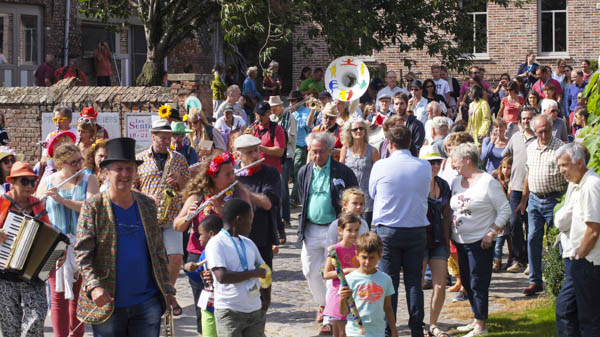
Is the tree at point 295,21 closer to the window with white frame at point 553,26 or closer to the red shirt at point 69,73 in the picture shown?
the red shirt at point 69,73

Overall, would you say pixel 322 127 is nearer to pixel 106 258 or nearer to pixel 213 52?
pixel 106 258

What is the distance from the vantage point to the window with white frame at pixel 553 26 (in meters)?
30.6

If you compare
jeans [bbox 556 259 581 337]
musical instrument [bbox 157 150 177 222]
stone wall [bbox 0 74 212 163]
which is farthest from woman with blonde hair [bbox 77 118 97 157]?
stone wall [bbox 0 74 212 163]

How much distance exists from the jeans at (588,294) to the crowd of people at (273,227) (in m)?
0.01

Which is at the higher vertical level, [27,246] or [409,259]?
[27,246]

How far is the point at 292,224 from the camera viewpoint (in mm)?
15133

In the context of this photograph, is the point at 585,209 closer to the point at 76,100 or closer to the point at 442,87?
the point at 76,100

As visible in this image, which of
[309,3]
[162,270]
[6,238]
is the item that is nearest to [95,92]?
[309,3]

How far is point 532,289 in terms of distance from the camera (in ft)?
34.4

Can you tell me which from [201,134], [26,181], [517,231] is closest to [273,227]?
[26,181]

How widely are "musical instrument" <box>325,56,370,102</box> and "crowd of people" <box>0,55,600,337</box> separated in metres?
3.95

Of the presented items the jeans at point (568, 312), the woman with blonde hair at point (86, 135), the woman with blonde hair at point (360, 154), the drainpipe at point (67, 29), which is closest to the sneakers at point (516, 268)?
the woman with blonde hair at point (360, 154)

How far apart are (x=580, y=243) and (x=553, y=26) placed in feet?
80.9

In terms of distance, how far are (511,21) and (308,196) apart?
76.0 feet
